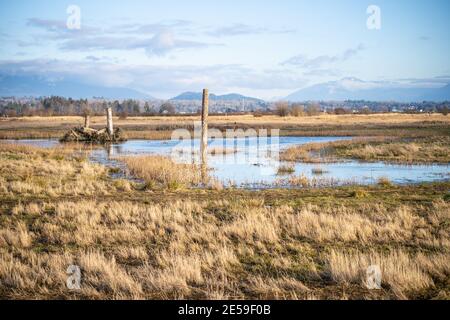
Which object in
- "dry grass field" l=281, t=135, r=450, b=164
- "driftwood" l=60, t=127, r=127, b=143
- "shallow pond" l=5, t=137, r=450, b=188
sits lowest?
"shallow pond" l=5, t=137, r=450, b=188

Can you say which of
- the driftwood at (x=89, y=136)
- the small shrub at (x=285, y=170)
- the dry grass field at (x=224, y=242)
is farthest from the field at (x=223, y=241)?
the driftwood at (x=89, y=136)

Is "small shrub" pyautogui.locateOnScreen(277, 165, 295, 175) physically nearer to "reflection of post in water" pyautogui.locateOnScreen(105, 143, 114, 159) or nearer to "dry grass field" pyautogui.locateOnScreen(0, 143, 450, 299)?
"dry grass field" pyautogui.locateOnScreen(0, 143, 450, 299)

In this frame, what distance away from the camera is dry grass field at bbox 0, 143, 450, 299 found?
7.93 m

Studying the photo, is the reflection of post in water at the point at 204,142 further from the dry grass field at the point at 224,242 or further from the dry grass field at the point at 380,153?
the dry grass field at the point at 380,153

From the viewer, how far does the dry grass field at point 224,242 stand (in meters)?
7.93

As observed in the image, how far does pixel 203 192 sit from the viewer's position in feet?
59.6

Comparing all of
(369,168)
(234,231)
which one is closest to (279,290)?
(234,231)

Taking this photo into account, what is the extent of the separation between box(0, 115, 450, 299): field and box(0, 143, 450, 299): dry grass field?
0.10 ft

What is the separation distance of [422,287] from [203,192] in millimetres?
11203

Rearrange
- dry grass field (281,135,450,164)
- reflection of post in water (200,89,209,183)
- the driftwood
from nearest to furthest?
1. reflection of post in water (200,89,209,183)
2. dry grass field (281,135,450,164)
3. the driftwood

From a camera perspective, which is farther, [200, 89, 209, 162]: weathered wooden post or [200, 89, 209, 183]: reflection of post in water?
[200, 89, 209, 162]: weathered wooden post

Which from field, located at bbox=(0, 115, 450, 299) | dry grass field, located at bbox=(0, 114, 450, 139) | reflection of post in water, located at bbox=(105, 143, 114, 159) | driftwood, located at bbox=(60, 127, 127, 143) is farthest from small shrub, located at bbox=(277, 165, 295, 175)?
dry grass field, located at bbox=(0, 114, 450, 139)
